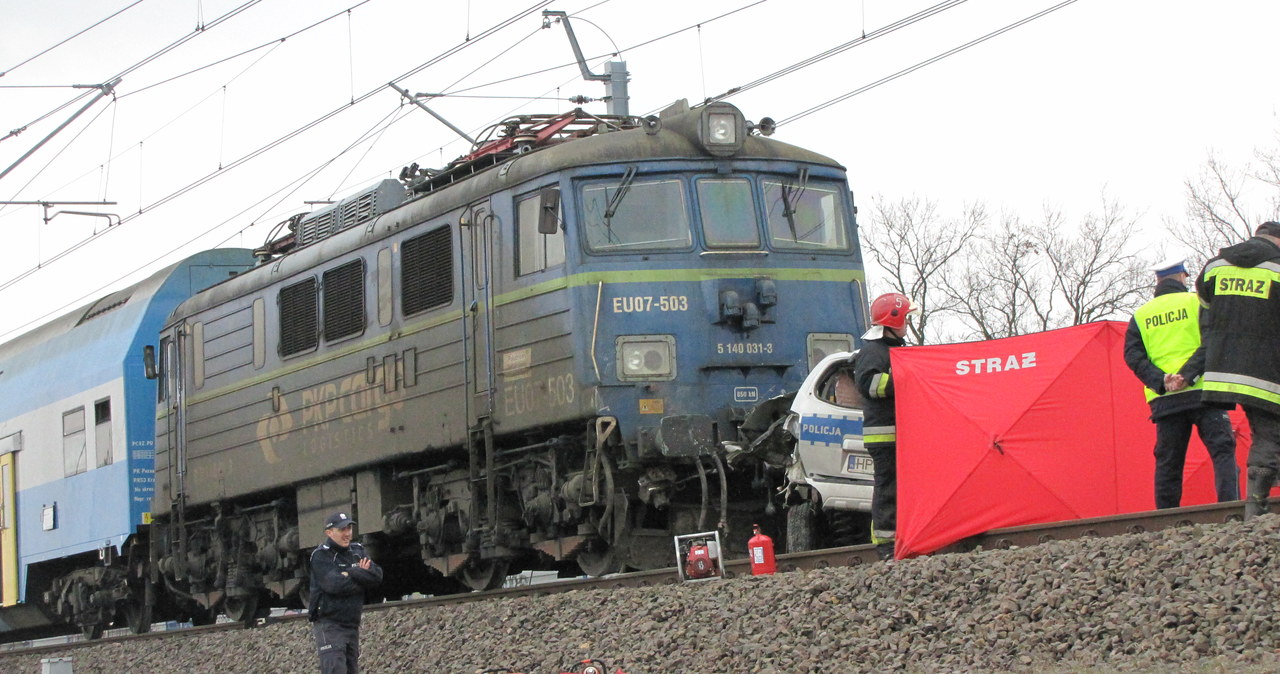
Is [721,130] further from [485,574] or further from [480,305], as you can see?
[485,574]

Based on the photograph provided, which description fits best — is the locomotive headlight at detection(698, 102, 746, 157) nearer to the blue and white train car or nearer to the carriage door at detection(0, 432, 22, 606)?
the blue and white train car

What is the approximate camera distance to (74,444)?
854 inches

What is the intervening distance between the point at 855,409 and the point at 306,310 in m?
6.82

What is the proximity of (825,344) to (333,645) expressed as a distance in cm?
511

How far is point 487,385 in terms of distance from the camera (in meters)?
13.9

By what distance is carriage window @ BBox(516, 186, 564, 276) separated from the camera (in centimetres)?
1340

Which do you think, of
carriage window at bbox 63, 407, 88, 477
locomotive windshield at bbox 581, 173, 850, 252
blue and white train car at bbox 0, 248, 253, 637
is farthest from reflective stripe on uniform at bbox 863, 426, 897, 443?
carriage window at bbox 63, 407, 88, 477

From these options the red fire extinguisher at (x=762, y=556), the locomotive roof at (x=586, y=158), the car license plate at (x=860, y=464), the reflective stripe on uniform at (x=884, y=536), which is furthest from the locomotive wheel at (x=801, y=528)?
the locomotive roof at (x=586, y=158)

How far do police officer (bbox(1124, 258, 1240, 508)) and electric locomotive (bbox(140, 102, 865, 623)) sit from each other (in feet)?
13.3

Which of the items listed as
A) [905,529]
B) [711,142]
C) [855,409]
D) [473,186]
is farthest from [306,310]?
[905,529]

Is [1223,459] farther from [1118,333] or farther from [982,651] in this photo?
[982,651]

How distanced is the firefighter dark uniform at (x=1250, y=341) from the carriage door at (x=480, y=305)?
6.59 m

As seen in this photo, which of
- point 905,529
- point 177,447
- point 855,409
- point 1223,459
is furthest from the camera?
point 177,447

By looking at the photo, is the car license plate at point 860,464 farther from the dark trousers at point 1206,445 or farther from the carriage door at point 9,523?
the carriage door at point 9,523
